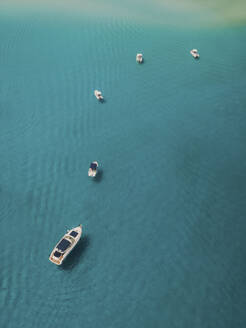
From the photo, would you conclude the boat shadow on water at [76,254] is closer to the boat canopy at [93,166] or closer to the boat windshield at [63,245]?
the boat windshield at [63,245]

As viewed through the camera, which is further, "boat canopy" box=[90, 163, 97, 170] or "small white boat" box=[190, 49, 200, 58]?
"small white boat" box=[190, 49, 200, 58]

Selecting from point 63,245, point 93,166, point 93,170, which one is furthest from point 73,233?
point 93,166

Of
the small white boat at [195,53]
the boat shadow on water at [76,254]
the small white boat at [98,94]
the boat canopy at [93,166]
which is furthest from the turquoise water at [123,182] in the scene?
the boat canopy at [93,166]

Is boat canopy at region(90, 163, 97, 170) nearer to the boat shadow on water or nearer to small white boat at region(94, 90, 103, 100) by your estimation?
the boat shadow on water

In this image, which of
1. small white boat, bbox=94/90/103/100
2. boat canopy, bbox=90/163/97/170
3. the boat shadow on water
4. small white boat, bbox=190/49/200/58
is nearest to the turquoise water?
the boat shadow on water

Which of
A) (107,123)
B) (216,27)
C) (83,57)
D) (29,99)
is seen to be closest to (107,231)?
(107,123)

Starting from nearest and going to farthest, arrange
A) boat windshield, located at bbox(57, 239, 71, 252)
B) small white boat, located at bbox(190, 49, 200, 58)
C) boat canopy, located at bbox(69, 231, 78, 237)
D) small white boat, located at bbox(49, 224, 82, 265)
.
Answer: small white boat, located at bbox(49, 224, 82, 265), boat windshield, located at bbox(57, 239, 71, 252), boat canopy, located at bbox(69, 231, 78, 237), small white boat, located at bbox(190, 49, 200, 58)
